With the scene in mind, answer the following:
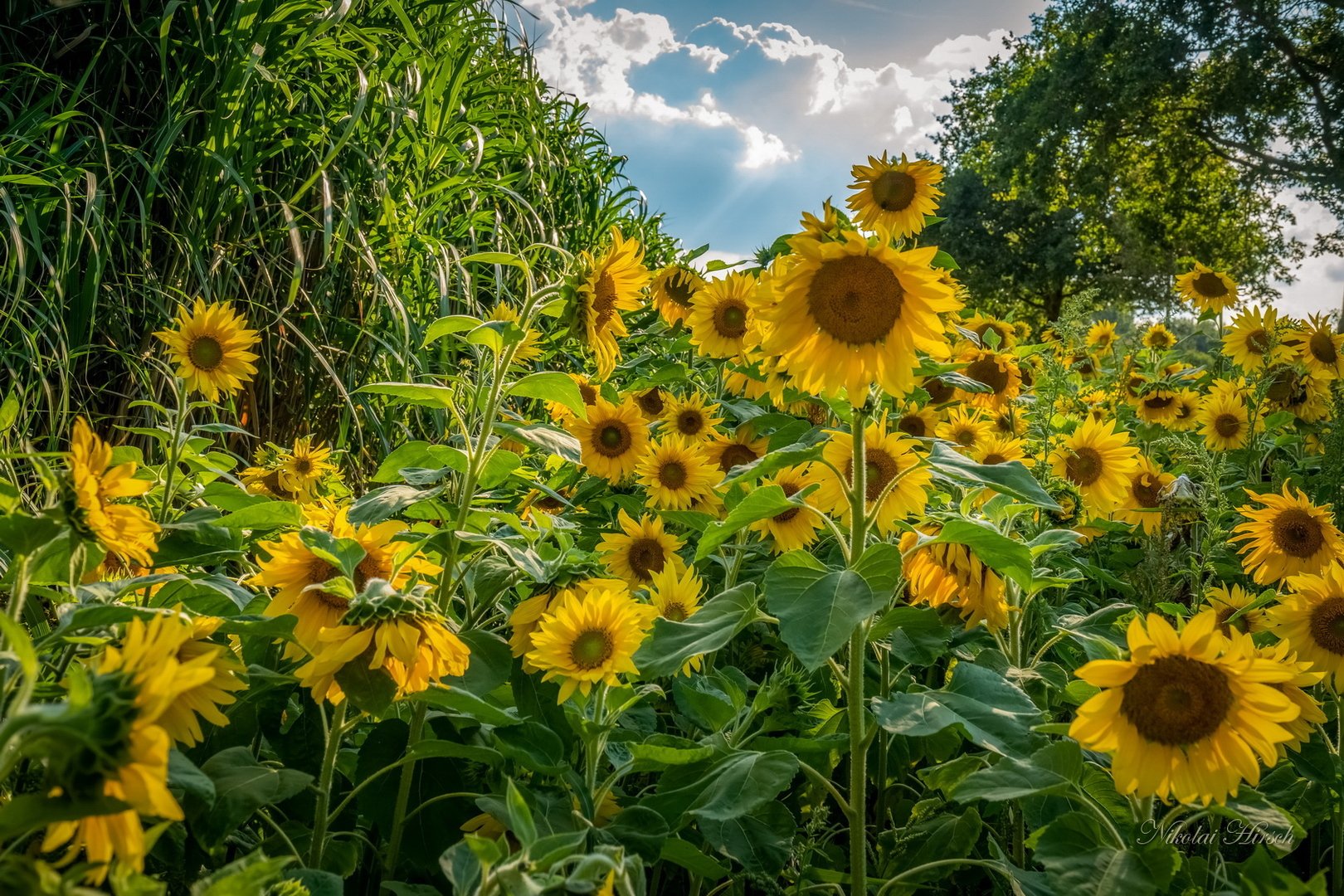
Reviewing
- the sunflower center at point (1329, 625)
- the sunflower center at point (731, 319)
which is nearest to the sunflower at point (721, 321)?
the sunflower center at point (731, 319)

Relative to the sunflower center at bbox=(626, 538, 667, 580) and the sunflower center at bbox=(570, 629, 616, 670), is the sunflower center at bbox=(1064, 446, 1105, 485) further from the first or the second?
the sunflower center at bbox=(570, 629, 616, 670)

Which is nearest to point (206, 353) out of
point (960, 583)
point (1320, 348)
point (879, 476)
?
point (879, 476)

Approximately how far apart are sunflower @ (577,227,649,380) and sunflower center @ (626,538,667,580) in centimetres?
43

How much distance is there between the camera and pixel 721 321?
7.18 feet

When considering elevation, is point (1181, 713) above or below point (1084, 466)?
below

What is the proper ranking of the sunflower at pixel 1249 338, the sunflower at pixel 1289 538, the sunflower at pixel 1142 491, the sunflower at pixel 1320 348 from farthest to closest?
the sunflower at pixel 1249 338 < the sunflower at pixel 1320 348 < the sunflower at pixel 1142 491 < the sunflower at pixel 1289 538

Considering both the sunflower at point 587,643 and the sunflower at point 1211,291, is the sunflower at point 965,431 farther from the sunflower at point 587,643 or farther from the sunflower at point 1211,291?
the sunflower at point 1211,291

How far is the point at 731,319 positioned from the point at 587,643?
47.7 inches

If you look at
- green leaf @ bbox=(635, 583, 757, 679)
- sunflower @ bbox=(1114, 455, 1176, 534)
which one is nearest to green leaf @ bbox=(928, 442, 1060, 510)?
green leaf @ bbox=(635, 583, 757, 679)

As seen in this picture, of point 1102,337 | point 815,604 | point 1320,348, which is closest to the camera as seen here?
point 815,604

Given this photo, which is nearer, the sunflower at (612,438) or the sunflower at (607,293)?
the sunflower at (607,293)

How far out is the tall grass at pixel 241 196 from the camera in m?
2.18

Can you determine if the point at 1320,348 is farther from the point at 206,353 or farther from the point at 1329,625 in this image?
the point at 206,353
